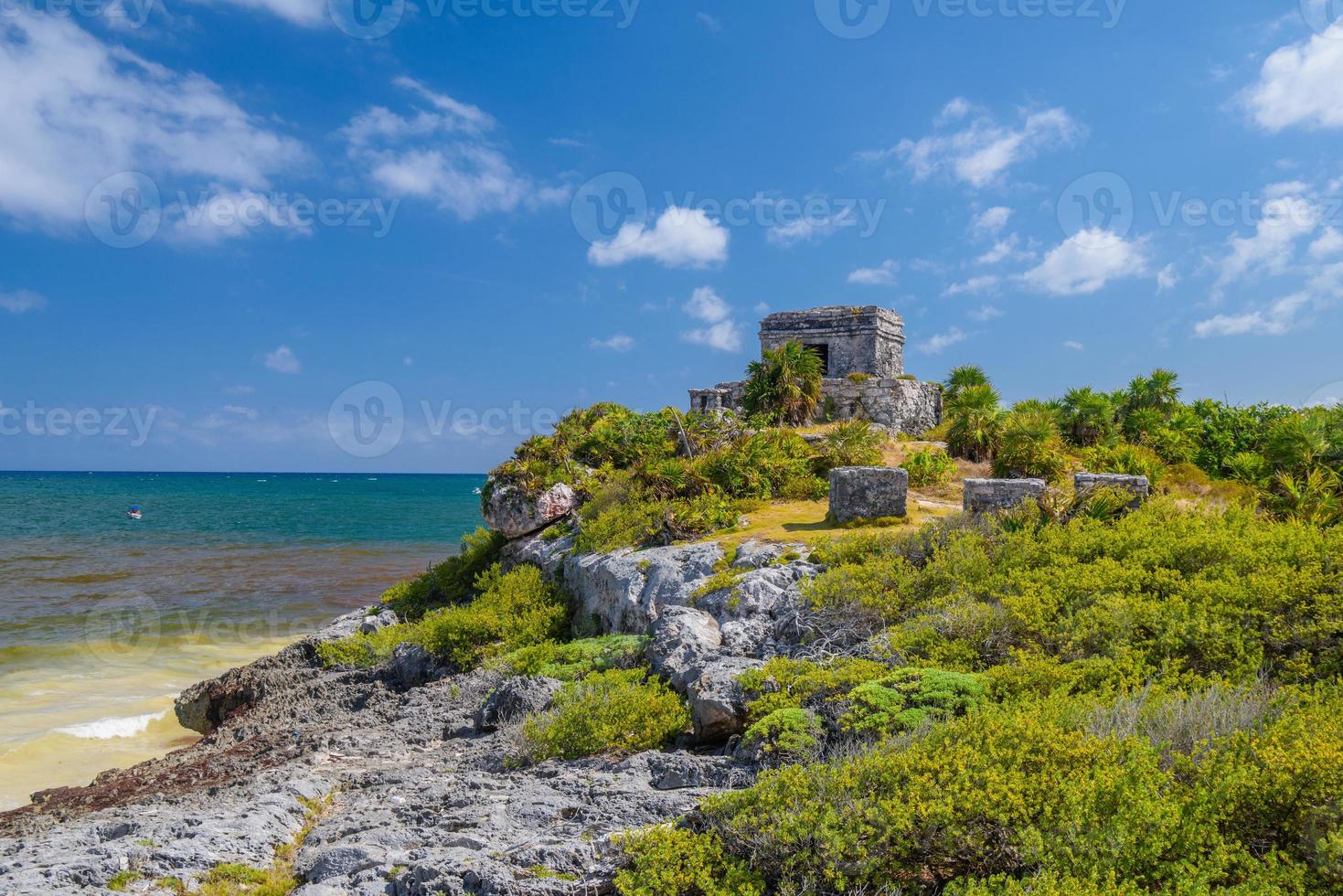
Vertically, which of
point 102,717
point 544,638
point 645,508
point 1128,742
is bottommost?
point 102,717

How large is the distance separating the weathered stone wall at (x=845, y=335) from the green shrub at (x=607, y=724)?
2177cm

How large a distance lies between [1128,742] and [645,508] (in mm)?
10706

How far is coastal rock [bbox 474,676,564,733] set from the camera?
329 inches

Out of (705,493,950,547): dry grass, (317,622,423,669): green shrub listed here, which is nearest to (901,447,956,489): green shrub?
(705,493,950,547): dry grass

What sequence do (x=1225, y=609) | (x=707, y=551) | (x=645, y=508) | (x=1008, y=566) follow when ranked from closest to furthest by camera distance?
1. (x=1225, y=609)
2. (x=1008, y=566)
3. (x=707, y=551)
4. (x=645, y=508)

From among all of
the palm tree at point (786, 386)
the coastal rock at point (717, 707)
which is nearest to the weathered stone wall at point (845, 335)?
the palm tree at point (786, 386)

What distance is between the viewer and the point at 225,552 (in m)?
36.5

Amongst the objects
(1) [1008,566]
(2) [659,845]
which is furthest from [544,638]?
(2) [659,845]

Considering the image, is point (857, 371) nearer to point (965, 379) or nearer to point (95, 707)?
point (965, 379)

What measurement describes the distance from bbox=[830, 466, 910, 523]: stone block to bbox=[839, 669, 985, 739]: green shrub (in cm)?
729

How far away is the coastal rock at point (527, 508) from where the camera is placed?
1745cm

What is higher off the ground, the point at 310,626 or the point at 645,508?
the point at 645,508

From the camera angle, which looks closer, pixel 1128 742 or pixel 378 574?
pixel 1128 742

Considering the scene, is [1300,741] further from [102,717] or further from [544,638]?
[102,717]
